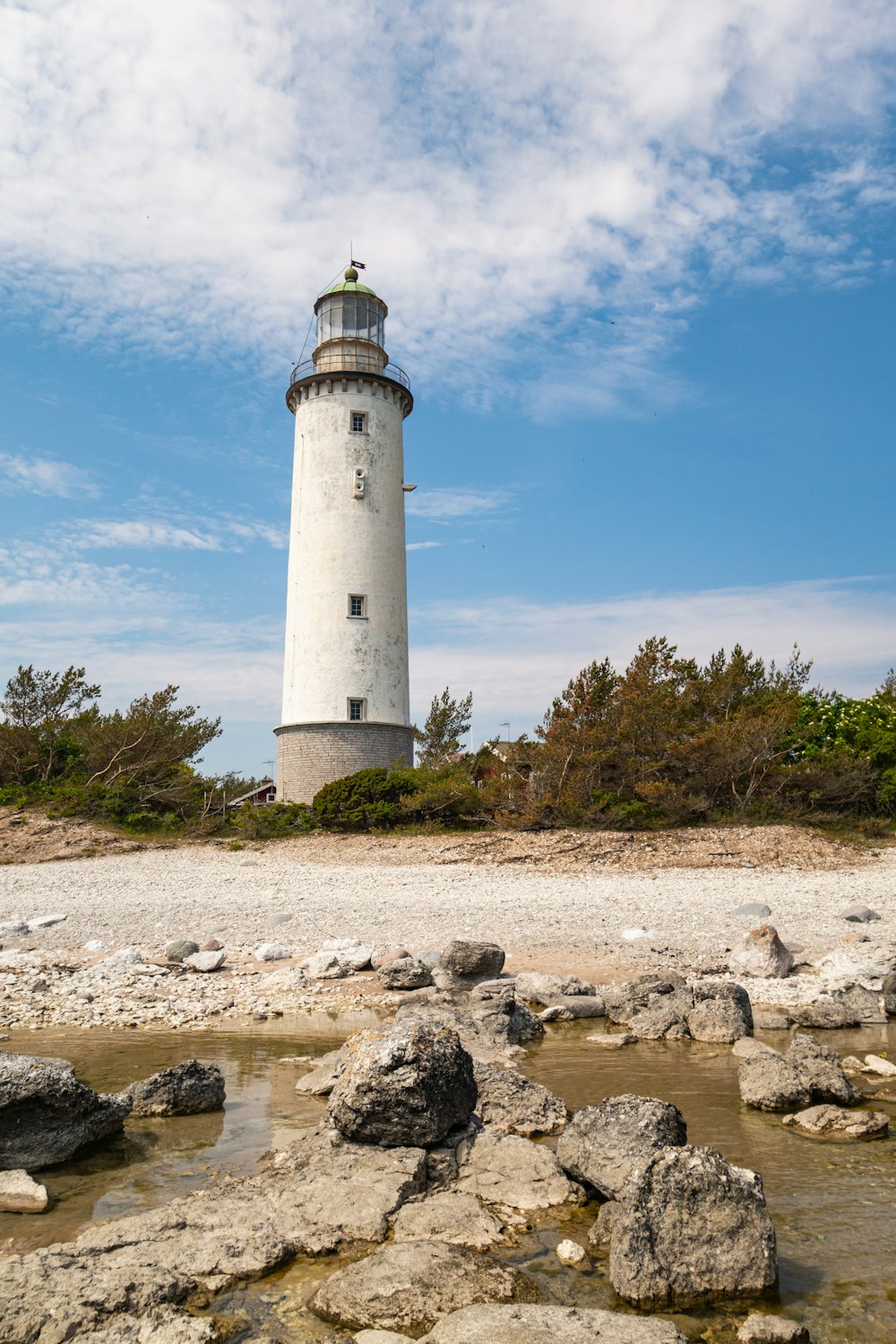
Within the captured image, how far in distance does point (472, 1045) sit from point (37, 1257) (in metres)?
4.81

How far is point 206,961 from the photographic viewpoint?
42.4 feet

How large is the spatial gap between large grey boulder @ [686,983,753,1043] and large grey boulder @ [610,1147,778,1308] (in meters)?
4.79

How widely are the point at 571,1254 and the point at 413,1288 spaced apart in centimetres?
100

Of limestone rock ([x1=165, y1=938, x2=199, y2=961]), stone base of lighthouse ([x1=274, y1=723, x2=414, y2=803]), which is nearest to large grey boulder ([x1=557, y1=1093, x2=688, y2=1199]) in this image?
limestone rock ([x1=165, y1=938, x2=199, y2=961])

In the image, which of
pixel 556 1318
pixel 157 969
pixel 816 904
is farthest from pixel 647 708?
pixel 556 1318

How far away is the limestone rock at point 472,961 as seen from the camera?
11.6 m

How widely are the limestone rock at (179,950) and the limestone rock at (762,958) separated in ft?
25.1

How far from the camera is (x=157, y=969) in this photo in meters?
12.7

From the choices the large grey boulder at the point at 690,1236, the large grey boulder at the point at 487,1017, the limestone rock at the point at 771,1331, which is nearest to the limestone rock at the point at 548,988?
the large grey boulder at the point at 487,1017

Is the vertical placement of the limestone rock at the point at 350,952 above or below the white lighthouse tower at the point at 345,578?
below

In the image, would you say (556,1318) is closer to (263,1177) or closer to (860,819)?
(263,1177)

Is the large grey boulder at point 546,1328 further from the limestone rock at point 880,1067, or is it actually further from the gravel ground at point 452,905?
the gravel ground at point 452,905

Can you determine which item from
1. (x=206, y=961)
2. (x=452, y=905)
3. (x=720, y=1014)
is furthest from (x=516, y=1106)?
(x=452, y=905)

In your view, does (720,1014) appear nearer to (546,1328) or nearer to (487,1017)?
(487,1017)
